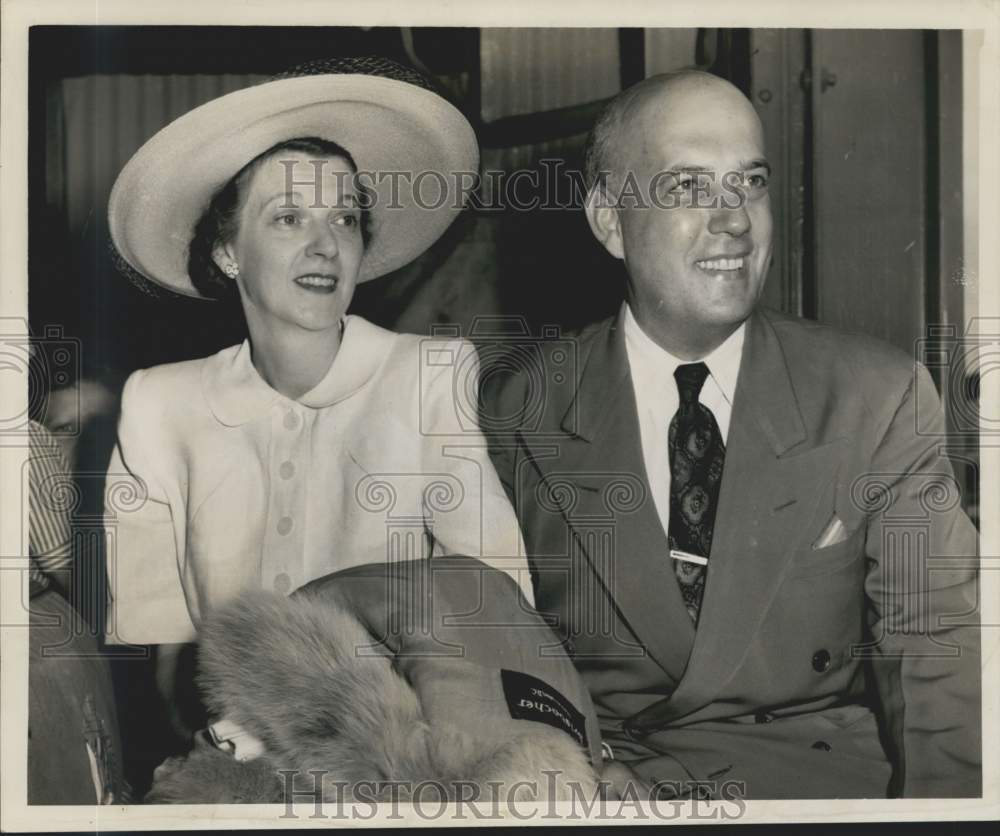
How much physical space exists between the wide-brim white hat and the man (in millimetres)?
317

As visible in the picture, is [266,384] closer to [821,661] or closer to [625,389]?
[625,389]

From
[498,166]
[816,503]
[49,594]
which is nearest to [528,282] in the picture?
[498,166]

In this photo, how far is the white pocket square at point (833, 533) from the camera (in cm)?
271

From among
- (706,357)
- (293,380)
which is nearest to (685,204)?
(706,357)

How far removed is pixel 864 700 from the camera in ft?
8.95

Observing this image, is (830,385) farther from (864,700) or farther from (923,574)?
(864,700)

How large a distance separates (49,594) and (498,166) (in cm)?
128

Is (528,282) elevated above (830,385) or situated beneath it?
elevated above

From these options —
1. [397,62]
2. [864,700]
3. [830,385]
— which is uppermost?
[397,62]

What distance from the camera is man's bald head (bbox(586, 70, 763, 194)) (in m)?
2.69

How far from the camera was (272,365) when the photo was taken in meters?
2.73

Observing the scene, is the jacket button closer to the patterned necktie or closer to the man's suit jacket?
the man's suit jacket

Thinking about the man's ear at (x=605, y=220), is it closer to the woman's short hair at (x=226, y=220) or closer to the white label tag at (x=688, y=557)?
the woman's short hair at (x=226, y=220)

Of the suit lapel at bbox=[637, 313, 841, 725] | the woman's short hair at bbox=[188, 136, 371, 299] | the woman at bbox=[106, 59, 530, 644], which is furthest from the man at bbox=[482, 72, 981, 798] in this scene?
the woman's short hair at bbox=[188, 136, 371, 299]
